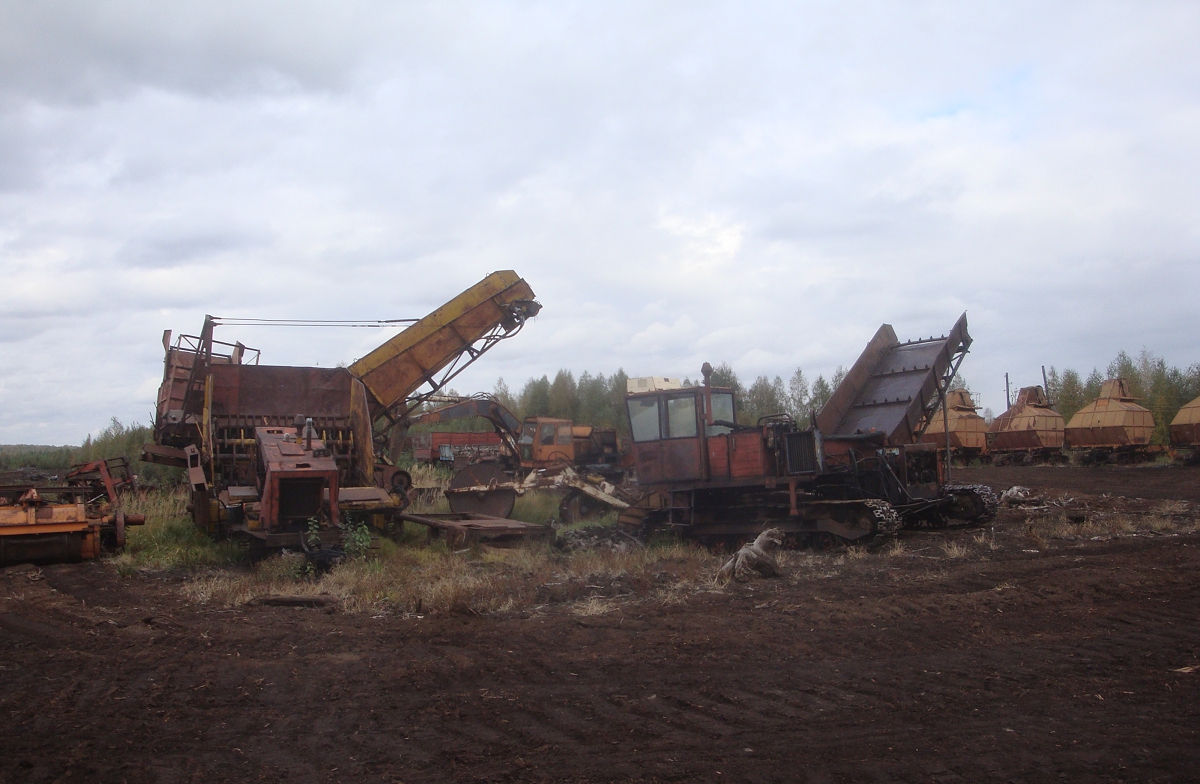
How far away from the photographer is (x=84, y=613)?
310 inches

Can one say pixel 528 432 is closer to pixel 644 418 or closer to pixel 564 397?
pixel 644 418

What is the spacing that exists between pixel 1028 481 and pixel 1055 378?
3974cm

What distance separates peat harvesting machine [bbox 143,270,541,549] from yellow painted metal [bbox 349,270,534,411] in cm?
2

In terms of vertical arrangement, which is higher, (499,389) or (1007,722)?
(499,389)

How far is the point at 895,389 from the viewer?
14.8m

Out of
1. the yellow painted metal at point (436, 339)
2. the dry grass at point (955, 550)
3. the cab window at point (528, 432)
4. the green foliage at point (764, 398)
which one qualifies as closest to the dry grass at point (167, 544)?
the yellow painted metal at point (436, 339)

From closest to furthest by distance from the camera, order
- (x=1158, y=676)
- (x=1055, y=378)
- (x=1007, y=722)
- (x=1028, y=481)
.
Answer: (x=1007, y=722) → (x=1158, y=676) → (x=1028, y=481) → (x=1055, y=378)

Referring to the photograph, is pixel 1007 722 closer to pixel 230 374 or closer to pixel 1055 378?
pixel 230 374

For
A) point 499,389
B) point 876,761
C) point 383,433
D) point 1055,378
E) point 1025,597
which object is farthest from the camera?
point 1055,378

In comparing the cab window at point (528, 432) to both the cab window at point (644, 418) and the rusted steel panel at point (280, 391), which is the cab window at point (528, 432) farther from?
the cab window at point (644, 418)

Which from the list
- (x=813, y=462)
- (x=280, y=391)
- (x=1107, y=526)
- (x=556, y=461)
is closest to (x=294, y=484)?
(x=280, y=391)

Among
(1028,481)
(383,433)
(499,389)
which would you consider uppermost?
(499,389)

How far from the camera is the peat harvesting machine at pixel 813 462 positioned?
1283cm

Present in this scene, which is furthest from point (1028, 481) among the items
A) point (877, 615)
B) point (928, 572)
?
point (877, 615)
